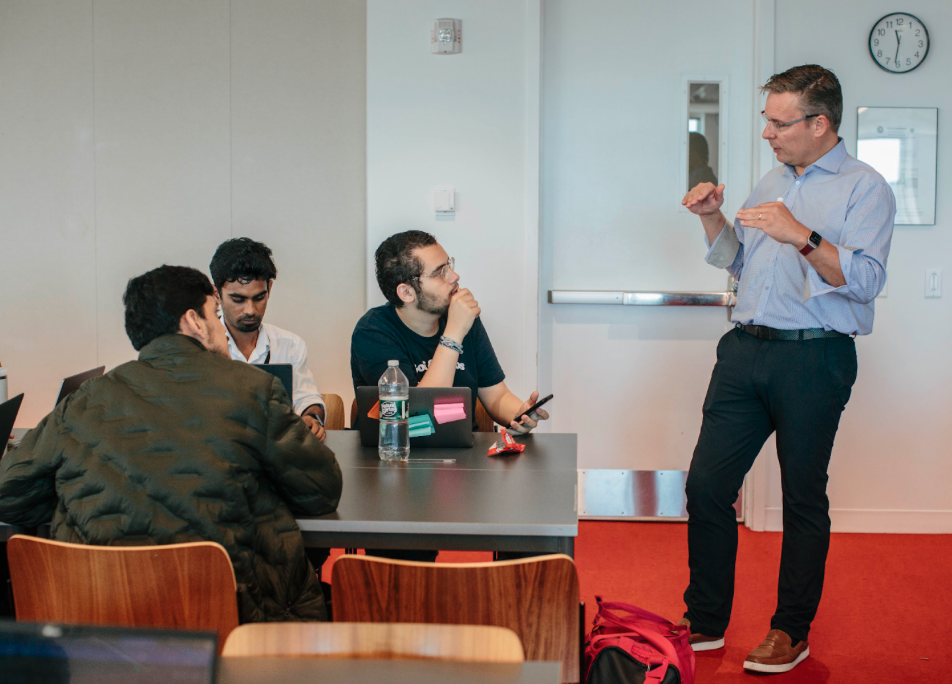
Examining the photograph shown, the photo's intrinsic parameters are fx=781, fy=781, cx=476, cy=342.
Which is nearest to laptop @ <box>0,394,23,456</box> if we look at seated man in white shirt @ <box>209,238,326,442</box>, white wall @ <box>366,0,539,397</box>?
seated man in white shirt @ <box>209,238,326,442</box>

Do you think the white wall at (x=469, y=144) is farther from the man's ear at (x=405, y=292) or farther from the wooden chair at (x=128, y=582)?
the wooden chair at (x=128, y=582)

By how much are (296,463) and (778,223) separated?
1.42 metres

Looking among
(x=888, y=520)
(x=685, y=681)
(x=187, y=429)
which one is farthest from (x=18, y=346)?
(x=888, y=520)

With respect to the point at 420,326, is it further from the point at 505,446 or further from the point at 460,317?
the point at 505,446

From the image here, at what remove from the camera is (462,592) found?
121cm

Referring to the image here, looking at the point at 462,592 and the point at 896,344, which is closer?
the point at 462,592

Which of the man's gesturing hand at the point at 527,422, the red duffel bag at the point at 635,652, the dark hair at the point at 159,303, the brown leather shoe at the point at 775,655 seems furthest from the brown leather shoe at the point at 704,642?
the dark hair at the point at 159,303

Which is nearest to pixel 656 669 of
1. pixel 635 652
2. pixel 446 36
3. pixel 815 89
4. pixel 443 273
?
pixel 635 652

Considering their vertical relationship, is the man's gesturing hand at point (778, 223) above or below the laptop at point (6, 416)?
above

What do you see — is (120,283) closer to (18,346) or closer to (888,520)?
(18,346)

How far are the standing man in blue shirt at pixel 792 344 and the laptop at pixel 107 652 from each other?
75.0 inches

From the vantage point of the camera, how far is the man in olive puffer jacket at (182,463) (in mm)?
1395

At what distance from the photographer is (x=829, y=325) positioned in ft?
7.30

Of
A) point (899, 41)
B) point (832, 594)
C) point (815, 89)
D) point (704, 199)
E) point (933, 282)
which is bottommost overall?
point (832, 594)
